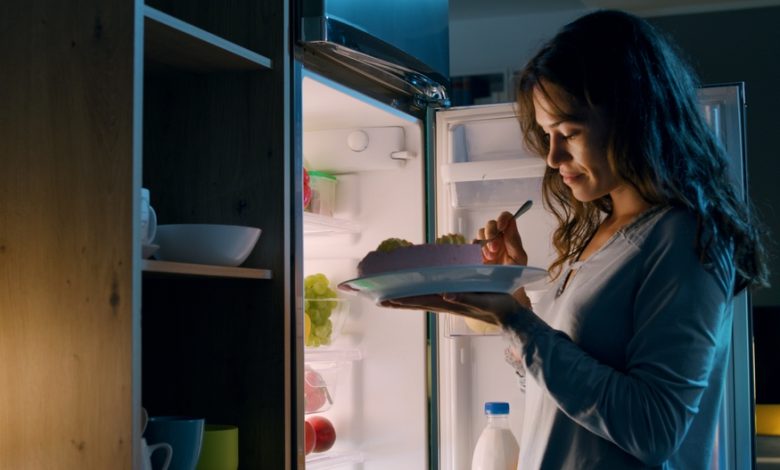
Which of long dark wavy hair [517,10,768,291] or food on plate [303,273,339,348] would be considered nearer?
long dark wavy hair [517,10,768,291]

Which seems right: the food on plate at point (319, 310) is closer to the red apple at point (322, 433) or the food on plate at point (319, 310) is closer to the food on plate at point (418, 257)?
the red apple at point (322, 433)

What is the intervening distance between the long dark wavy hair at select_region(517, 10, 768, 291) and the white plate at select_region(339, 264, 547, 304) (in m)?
0.19

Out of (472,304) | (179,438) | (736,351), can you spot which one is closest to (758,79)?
(736,351)

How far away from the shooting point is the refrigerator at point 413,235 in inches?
77.2

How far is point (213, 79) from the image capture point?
151 centimetres

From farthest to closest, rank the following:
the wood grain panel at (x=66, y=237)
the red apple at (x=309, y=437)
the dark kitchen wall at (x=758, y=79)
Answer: the dark kitchen wall at (x=758, y=79) < the red apple at (x=309, y=437) < the wood grain panel at (x=66, y=237)

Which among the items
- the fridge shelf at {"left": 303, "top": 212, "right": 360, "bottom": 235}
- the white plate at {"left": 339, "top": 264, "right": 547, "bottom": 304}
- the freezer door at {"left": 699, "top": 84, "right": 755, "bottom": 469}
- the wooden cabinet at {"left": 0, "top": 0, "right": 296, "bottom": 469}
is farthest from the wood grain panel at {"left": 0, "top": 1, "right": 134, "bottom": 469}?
the freezer door at {"left": 699, "top": 84, "right": 755, "bottom": 469}

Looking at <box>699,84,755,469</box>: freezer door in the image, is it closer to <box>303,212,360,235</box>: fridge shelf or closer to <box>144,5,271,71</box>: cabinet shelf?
<box>303,212,360,235</box>: fridge shelf

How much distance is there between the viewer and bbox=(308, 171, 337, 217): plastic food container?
6.64 feet

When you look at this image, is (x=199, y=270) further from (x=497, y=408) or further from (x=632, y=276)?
(x=497, y=408)

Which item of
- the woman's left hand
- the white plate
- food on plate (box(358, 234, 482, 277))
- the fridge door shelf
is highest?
food on plate (box(358, 234, 482, 277))

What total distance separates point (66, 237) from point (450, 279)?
48cm

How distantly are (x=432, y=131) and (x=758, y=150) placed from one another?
2.20 meters

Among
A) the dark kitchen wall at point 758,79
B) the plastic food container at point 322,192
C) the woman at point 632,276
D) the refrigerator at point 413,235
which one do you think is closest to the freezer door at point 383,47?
the refrigerator at point 413,235
